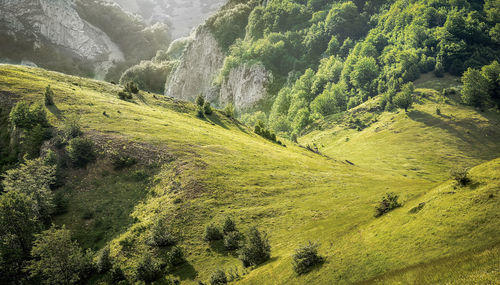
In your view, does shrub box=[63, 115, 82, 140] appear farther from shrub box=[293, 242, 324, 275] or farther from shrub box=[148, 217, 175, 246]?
shrub box=[293, 242, 324, 275]

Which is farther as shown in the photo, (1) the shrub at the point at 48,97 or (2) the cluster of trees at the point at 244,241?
(1) the shrub at the point at 48,97

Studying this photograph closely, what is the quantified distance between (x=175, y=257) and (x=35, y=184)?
76.7ft

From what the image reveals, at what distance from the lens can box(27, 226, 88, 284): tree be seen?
25.8 m

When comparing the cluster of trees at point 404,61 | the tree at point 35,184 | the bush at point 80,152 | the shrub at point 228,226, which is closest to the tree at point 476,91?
the cluster of trees at point 404,61

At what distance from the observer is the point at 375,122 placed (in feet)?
426

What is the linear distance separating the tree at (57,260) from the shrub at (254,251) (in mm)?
16248

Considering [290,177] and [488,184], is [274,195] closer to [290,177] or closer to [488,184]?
[290,177]

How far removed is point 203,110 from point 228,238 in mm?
60200

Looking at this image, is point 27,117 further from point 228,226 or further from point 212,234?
point 228,226

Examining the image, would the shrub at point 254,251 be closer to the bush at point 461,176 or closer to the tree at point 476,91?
the bush at point 461,176

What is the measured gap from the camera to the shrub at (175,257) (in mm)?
28359

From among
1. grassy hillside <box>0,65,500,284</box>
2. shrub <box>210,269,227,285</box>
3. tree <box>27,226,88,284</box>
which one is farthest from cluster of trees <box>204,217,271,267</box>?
tree <box>27,226,88,284</box>

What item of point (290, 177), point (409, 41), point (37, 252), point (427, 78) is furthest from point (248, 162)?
point (409, 41)

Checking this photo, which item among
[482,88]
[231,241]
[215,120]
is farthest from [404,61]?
[231,241]
